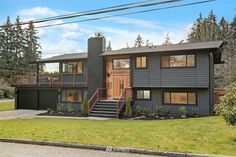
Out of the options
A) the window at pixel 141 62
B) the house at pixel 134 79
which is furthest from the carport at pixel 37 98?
the window at pixel 141 62

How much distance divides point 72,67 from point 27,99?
21.6 feet

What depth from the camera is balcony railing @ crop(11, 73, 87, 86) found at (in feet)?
99.2

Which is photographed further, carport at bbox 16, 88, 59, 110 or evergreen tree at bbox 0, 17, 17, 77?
evergreen tree at bbox 0, 17, 17, 77

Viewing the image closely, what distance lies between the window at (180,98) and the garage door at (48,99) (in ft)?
39.2

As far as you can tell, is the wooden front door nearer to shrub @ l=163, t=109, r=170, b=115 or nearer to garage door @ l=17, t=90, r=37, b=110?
shrub @ l=163, t=109, r=170, b=115

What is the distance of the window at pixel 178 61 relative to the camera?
23719mm

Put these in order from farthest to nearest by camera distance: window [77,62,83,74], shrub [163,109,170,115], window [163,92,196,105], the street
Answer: window [77,62,83,74]
shrub [163,109,170,115]
window [163,92,196,105]
the street

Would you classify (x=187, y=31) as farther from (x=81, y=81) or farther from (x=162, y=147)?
(x=162, y=147)

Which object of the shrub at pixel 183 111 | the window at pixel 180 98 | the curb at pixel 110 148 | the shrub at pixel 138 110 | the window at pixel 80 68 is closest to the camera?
the curb at pixel 110 148

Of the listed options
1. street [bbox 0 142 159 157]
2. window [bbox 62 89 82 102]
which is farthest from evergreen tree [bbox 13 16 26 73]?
street [bbox 0 142 159 157]

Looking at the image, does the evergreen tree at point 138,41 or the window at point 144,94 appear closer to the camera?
the window at point 144,94

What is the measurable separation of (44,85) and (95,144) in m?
22.0

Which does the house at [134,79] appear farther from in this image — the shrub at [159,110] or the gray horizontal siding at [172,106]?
the shrub at [159,110]

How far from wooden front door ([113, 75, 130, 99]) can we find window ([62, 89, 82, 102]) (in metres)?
3.70
